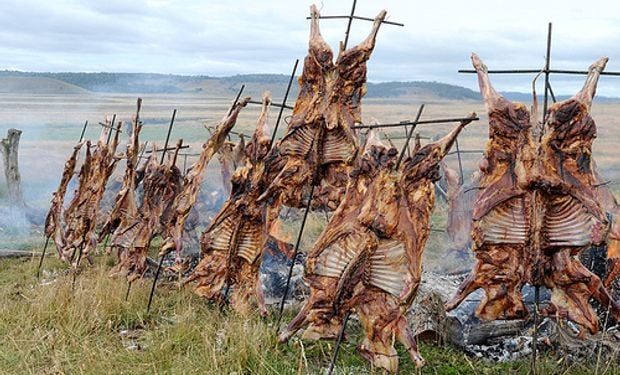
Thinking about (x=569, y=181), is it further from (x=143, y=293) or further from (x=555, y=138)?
(x=143, y=293)

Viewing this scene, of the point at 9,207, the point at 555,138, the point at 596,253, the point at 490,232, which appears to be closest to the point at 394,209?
the point at 490,232

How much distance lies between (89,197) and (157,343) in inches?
143

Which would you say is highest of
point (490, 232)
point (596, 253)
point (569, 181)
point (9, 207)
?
point (569, 181)

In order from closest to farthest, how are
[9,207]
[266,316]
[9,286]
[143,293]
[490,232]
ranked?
[490,232]
[266,316]
[143,293]
[9,286]
[9,207]

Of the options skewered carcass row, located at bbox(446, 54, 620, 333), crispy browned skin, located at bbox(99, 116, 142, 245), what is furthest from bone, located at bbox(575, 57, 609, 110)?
crispy browned skin, located at bbox(99, 116, 142, 245)

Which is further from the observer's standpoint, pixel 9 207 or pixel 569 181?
pixel 9 207

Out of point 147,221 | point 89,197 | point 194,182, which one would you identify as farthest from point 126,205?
point 194,182

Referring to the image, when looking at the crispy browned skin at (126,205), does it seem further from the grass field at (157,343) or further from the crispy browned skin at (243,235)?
the crispy browned skin at (243,235)

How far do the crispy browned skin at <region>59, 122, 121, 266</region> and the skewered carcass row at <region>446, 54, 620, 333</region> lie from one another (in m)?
5.35

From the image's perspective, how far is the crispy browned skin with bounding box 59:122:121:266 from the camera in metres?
9.50

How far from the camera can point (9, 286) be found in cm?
981

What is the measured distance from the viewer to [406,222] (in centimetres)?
549

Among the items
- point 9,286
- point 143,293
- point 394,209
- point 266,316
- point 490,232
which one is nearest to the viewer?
point 394,209

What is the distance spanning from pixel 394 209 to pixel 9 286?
644 cm
